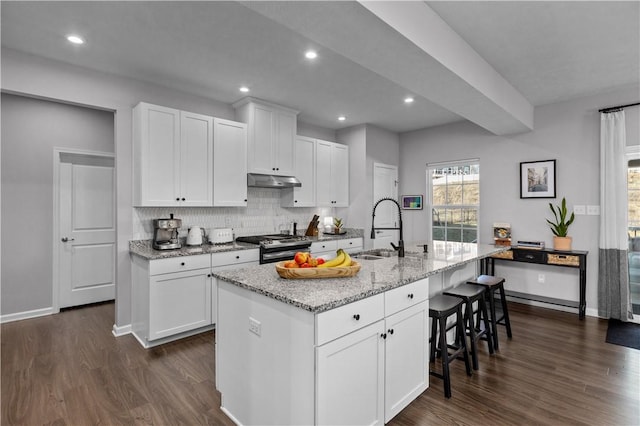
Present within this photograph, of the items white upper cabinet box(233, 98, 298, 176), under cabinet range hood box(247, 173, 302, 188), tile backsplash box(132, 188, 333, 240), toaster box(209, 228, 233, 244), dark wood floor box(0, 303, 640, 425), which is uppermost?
white upper cabinet box(233, 98, 298, 176)

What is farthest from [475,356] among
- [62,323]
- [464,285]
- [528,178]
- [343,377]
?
[62,323]

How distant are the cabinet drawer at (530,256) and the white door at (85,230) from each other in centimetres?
551

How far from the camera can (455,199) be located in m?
5.41

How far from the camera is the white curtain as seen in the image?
3812mm

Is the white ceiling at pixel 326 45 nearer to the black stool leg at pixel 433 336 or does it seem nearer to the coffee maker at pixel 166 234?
the coffee maker at pixel 166 234

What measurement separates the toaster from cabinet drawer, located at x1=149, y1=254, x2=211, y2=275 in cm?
46

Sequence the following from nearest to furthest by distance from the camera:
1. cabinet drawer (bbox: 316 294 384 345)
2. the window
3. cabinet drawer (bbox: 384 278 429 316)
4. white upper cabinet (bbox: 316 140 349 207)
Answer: cabinet drawer (bbox: 316 294 384 345) → cabinet drawer (bbox: 384 278 429 316) → white upper cabinet (bbox: 316 140 349 207) → the window

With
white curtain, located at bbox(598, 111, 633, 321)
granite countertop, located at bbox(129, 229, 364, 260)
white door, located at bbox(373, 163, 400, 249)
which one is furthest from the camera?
white door, located at bbox(373, 163, 400, 249)

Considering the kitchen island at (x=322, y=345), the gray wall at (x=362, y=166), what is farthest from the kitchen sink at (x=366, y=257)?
the gray wall at (x=362, y=166)

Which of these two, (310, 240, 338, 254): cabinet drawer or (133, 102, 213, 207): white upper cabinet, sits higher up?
(133, 102, 213, 207): white upper cabinet

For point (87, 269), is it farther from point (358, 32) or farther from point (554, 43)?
point (554, 43)

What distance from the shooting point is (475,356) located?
8.75ft

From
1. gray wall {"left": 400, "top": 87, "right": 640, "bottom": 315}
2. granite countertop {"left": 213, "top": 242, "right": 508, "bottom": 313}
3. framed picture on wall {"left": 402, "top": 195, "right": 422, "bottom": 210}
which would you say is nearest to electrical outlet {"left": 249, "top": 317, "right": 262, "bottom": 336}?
granite countertop {"left": 213, "top": 242, "right": 508, "bottom": 313}

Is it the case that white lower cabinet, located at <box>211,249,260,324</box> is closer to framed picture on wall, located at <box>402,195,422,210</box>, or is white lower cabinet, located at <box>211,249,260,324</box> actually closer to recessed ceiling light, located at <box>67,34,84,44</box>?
recessed ceiling light, located at <box>67,34,84,44</box>
